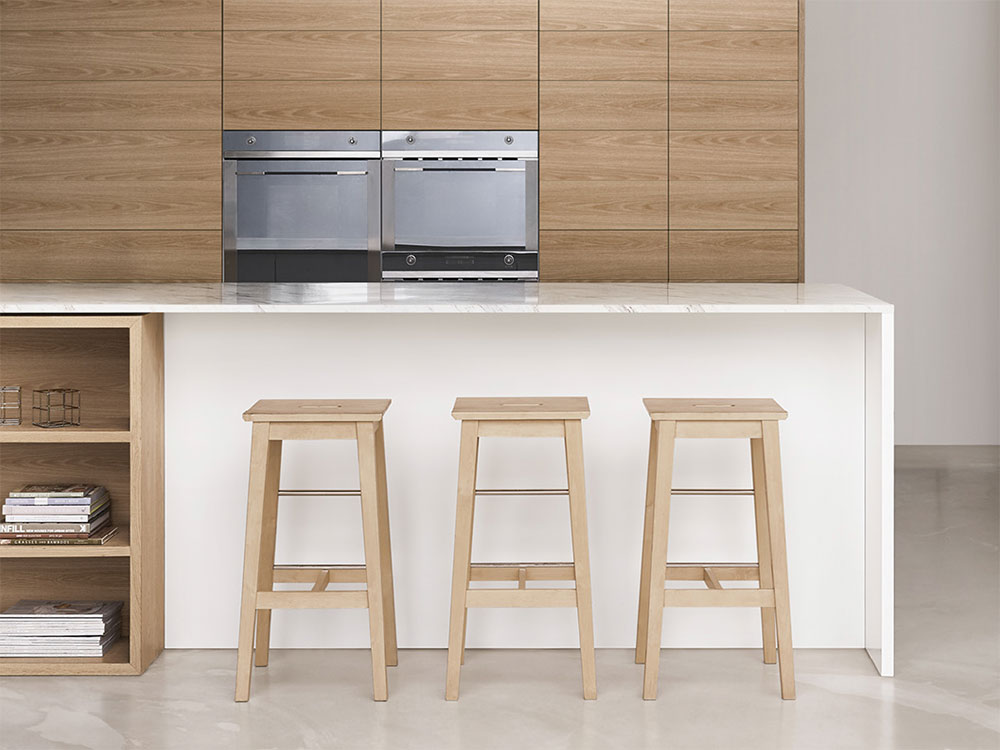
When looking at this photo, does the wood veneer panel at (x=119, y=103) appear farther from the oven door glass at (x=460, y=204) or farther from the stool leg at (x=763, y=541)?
the stool leg at (x=763, y=541)

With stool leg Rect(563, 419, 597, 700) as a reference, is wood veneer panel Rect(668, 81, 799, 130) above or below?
above

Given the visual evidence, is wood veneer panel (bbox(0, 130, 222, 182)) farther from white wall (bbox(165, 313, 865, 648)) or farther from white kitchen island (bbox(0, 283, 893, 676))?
white wall (bbox(165, 313, 865, 648))

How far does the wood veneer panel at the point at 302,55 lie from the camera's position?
4.66 meters

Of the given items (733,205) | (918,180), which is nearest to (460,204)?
(733,205)

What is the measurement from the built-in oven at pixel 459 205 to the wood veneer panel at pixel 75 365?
5.50 ft

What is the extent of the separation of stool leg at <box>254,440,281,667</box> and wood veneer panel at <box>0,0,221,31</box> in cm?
238

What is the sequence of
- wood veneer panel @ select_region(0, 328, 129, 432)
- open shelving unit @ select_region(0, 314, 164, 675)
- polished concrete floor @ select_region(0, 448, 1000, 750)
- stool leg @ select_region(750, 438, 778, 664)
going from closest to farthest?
polished concrete floor @ select_region(0, 448, 1000, 750) → stool leg @ select_region(750, 438, 778, 664) → open shelving unit @ select_region(0, 314, 164, 675) → wood veneer panel @ select_region(0, 328, 129, 432)

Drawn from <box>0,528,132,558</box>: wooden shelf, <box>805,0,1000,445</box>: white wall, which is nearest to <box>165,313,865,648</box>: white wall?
<box>0,528,132,558</box>: wooden shelf

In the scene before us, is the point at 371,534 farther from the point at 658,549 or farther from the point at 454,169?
the point at 454,169

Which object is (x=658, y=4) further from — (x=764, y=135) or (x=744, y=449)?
(x=744, y=449)

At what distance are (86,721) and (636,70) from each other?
3.17m

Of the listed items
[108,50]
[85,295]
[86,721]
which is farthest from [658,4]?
[86,721]

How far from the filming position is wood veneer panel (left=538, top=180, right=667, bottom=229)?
15.5ft

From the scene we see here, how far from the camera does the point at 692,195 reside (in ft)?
15.4
